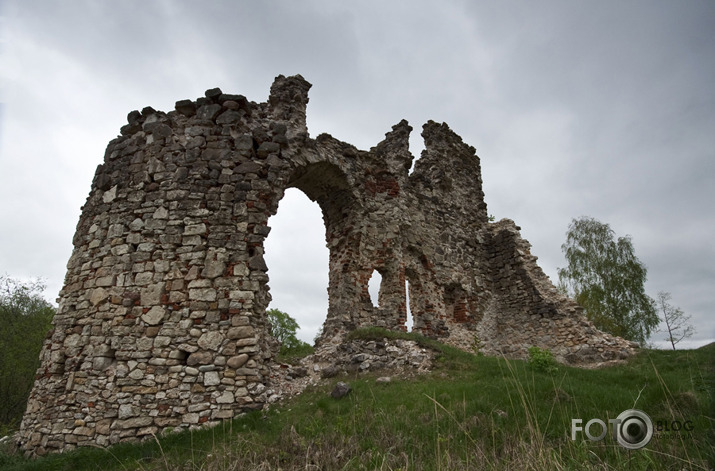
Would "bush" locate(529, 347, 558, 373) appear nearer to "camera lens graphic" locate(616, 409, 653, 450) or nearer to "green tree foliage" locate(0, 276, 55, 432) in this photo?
"camera lens graphic" locate(616, 409, 653, 450)

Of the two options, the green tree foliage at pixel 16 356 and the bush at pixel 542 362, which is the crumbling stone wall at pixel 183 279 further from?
the green tree foliage at pixel 16 356

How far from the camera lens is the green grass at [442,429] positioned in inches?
143

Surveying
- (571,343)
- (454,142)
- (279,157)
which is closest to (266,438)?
(279,157)

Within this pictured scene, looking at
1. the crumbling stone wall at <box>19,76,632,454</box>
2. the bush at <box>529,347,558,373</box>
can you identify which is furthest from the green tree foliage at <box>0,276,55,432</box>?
the bush at <box>529,347,558,373</box>

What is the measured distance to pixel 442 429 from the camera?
511cm

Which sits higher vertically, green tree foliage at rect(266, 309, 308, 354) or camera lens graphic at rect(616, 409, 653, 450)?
Answer: green tree foliage at rect(266, 309, 308, 354)

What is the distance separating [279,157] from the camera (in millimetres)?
8742

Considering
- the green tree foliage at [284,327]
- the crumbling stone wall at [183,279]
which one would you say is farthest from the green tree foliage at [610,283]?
the green tree foliage at [284,327]

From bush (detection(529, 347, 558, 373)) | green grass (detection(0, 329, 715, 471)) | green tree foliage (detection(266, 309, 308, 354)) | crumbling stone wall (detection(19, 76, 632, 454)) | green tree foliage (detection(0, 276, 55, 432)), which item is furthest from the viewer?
green tree foliage (detection(266, 309, 308, 354))

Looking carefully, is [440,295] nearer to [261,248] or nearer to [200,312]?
[261,248]

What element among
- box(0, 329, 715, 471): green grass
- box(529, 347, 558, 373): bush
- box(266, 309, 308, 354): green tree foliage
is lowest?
box(0, 329, 715, 471): green grass

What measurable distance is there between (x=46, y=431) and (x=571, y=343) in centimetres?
1328

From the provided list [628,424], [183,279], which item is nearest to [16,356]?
[183,279]

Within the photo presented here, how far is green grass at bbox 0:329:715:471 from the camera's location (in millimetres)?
3645
